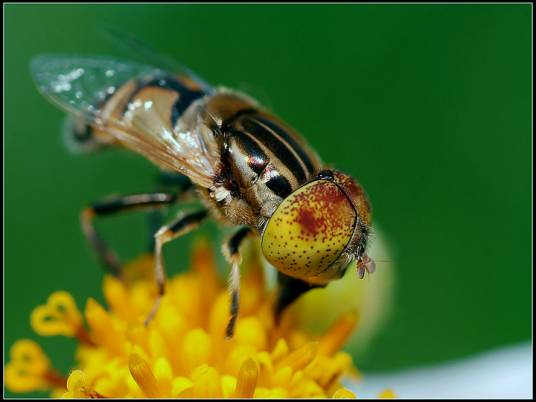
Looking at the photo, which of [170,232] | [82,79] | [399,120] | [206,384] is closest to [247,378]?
[206,384]

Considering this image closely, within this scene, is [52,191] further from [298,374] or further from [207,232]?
[298,374]

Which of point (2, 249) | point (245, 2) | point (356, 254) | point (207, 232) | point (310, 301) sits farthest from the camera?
point (245, 2)

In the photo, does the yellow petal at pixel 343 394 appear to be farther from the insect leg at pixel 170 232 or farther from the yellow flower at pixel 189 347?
the insect leg at pixel 170 232

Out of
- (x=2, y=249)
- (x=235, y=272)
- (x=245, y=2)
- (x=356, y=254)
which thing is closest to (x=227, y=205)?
(x=235, y=272)

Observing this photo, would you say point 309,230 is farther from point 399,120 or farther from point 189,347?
point 399,120

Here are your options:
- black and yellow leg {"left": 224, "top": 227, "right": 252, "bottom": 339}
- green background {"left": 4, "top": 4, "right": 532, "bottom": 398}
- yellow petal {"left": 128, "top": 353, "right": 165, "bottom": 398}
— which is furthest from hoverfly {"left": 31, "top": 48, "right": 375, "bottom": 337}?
green background {"left": 4, "top": 4, "right": 532, "bottom": 398}
